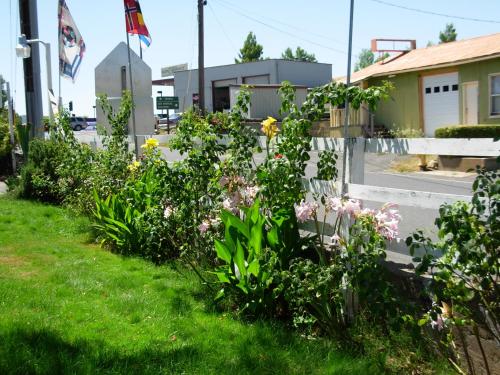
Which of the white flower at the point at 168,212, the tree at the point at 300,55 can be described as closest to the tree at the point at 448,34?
the tree at the point at 300,55

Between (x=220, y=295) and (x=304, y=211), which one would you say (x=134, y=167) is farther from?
(x=304, y=211)

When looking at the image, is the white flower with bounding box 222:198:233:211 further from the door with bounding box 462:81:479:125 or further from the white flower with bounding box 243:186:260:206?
the door with bounding box 462:81:479:125

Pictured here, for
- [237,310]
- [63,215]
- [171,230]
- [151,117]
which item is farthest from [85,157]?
[237,310]

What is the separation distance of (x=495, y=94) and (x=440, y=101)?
2589mm

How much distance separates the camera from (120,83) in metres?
10.4

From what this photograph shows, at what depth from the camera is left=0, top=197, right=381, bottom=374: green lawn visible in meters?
3.72

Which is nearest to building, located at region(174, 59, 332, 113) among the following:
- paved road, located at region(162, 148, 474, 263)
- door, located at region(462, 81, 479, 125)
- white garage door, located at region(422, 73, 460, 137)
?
white garage door, located at region(422, 73, 460, 137)

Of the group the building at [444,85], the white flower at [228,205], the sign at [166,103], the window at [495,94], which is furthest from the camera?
the sign at [166,103]

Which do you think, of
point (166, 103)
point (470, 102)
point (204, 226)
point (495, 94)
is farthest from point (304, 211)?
point (166, 103)

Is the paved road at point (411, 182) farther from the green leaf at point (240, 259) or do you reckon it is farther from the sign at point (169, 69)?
the sign at point (169, 69)

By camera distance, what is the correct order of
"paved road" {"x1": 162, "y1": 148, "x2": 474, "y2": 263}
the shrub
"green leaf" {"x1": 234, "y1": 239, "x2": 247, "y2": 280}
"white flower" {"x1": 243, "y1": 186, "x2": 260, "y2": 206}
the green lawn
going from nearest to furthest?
the shrub
the green lawn
"green leaf" {"x1": 234, "y1": 239, "x2": 247, "y2": 280}
"white flower" {"x1": 243, "y1": 186, "x2": 260, "y2": 206}
"paved road" {"x1": 162, "y1": 148, "x2": 474, "y2": 263}

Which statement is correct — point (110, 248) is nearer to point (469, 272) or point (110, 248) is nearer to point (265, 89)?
point (469, 272)

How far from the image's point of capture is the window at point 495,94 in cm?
2088

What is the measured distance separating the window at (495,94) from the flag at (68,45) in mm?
14144
